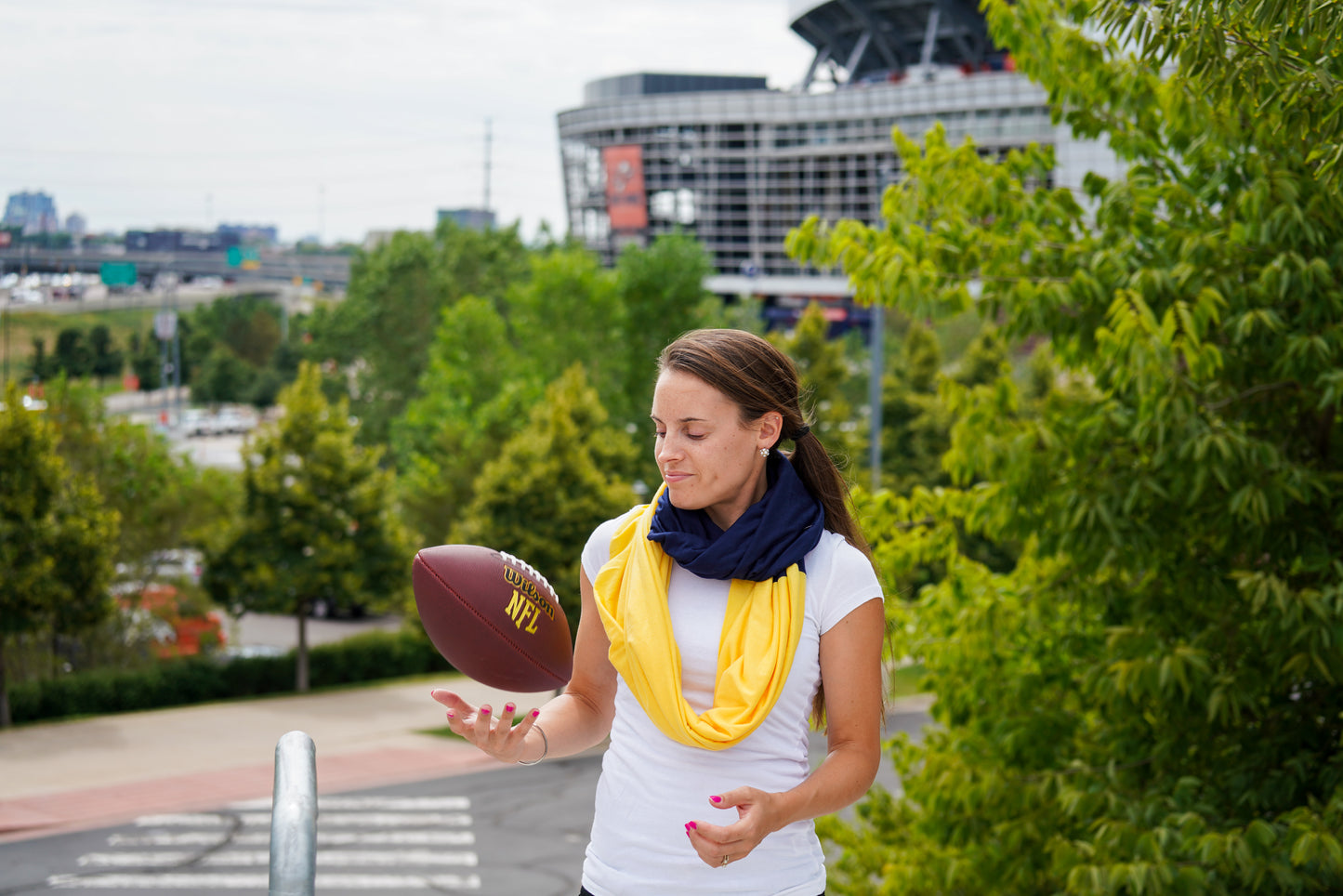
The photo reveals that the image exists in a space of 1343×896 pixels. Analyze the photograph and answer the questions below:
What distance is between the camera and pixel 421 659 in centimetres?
2897

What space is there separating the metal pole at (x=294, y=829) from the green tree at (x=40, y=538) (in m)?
21.1

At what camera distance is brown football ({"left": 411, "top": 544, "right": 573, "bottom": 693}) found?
10.6 ft

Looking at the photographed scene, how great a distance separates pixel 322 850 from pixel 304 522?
10.9 meters

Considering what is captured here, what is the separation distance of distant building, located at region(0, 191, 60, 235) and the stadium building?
46.1 meters

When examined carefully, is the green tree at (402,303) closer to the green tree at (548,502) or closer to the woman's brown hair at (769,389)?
the green tree at (548,502)

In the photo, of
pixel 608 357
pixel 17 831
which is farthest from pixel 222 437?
pixel 17 831

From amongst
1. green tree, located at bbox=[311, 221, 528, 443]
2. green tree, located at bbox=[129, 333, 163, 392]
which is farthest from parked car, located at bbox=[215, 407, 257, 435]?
green tree, located at bbox=[129, 333, 163, 392]

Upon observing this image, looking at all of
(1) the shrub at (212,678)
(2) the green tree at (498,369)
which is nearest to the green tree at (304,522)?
(1) the shrub at (212,678)

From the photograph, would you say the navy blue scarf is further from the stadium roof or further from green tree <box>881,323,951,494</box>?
the stadium roof

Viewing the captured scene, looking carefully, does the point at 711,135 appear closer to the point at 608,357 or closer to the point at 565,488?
the point at 608,357

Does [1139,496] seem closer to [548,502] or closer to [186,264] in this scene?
[548,502]

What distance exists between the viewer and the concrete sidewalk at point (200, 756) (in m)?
17.1

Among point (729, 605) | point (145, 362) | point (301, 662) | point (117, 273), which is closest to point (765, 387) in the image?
point (729, 605)

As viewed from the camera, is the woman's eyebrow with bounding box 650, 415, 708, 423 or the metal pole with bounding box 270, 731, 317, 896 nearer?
the metal pole with bounding box 270, 731, 317, 896
